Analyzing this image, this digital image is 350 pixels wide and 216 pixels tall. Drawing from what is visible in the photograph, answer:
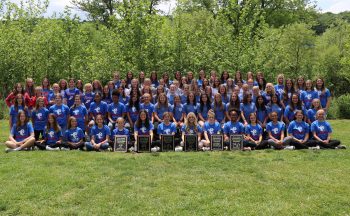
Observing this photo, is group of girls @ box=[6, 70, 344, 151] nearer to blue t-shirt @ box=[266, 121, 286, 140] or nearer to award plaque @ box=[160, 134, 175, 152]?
blue t-shirt @ box=[266, 121, 286, 140]

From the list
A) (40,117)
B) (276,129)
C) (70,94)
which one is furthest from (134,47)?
(276,129)

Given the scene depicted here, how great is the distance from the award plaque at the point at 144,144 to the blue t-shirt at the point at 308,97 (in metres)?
5.73

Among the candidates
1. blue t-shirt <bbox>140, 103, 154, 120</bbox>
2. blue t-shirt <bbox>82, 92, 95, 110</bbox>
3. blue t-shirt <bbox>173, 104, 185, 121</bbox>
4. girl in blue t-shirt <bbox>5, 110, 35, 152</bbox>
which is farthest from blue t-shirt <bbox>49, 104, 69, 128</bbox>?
blue t-shirt <bbox>173, 104, 185, 121</bbox>

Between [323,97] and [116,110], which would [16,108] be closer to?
[116,110]

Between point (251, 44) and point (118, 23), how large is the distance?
8.16 m

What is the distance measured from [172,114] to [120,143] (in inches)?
88.0

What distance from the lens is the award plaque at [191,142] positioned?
1095cm

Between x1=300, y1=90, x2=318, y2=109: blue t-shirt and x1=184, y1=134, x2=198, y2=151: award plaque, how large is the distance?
175 inches

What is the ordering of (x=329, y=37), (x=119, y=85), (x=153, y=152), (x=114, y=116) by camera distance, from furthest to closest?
(x=329, y=37), (x=119, y=85), (x=114, y=116), (x=153, y=152)

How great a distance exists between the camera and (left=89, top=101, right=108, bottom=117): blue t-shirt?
39.9 feet

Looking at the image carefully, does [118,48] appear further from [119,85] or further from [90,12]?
[90,12]

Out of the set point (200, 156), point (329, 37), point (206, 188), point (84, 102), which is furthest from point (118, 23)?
point (329, 37)

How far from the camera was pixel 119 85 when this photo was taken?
13617mm

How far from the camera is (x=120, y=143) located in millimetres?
10867
